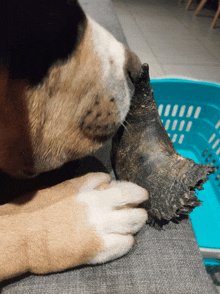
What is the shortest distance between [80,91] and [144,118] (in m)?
0.23

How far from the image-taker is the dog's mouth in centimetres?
53

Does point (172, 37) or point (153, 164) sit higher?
point (153, 164)

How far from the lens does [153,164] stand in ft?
1.98

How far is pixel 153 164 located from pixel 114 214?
0.17 metres

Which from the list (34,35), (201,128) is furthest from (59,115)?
(201,128)

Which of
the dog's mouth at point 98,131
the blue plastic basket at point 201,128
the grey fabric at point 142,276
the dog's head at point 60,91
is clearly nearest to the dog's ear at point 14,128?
the dog's head at point 60,91

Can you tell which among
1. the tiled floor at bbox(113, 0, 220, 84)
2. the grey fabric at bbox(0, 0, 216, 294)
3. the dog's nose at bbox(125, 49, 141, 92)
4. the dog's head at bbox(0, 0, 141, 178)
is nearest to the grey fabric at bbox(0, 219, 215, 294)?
the grey fabric at bbox(0, 0, 216, 294)

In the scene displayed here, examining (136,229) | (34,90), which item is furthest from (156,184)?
(34,90)

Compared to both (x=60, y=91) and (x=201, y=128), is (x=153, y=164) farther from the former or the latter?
(x=201, y=128)

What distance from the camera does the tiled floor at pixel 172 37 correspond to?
1.98m

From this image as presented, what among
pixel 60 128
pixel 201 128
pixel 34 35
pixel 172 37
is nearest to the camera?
pixel 34 35

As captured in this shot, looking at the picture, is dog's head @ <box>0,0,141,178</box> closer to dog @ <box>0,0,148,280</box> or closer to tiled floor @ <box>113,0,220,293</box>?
dog @ <box>0,0,148,280</box>

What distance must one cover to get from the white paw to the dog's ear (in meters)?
0.15

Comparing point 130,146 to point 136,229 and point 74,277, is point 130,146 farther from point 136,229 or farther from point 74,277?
point 74,277
